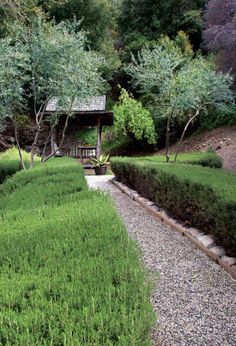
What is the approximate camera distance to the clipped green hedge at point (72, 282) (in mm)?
1588

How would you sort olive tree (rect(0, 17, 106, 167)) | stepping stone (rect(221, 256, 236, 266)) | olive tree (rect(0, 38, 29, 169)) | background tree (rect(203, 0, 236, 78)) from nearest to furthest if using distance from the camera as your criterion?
stepping stone (rect(221, 256, 236, 266)) < olive tree (rect(0, 38, 29, 169)) < olive tree (rect(0, 17, 106, 167)) < background tree (rect(203, 0, 236, 78))

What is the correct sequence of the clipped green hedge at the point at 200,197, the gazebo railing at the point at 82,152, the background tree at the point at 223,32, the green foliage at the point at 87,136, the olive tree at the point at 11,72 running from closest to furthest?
the clipped green hedge at the point at 200,197 → the olive tree at the point at 11,72 → the background tree at the point at 223,32 → the gazebo railing at the point at 82,152 → the green foliage at the point at 87,136

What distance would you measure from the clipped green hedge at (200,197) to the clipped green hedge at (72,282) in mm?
1534

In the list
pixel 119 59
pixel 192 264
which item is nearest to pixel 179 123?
pixel 119 59

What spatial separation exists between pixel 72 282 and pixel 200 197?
367 cm

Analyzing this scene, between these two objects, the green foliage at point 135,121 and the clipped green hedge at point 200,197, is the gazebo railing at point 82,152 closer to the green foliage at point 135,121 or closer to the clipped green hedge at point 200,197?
the green foliage at point 135,121

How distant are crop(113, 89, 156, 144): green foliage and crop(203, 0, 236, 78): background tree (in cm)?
586

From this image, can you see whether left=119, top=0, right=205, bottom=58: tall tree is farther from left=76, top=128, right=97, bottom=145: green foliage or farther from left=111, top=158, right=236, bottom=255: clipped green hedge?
left=111, top=158, right=236, bottom=255: clipped green hedge

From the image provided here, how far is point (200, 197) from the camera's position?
544 cm

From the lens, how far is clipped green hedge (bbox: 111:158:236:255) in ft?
15.0

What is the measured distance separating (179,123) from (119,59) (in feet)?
27.3

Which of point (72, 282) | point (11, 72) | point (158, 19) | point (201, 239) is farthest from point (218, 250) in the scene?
point (158, 19)

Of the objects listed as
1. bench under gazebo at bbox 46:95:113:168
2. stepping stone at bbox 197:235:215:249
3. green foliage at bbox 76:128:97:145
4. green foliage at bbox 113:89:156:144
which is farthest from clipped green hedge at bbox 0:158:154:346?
green foliage at bbox 76:128:97:145

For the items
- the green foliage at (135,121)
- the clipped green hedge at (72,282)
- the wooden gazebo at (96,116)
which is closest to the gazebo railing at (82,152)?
the wooden gazebo at (96,116)
